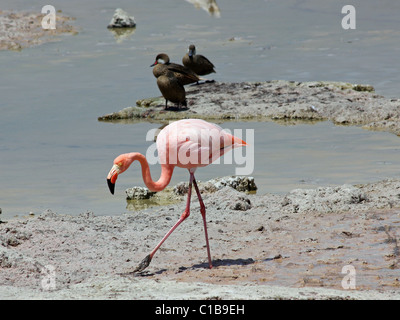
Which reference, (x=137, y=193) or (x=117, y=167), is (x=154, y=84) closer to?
(x=137, y=193)

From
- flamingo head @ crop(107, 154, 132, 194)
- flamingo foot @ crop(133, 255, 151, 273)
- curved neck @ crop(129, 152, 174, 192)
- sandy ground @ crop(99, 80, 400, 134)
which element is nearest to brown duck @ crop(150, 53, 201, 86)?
sandy ground @ crop(99, 80, 400, 134)

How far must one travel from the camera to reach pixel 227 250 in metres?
7.37

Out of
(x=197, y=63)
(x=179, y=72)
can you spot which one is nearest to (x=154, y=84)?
(x=197, y=63)

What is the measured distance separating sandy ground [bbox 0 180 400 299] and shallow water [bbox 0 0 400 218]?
3.18 ft

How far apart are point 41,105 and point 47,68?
3893 mm

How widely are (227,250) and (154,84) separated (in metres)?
10.1

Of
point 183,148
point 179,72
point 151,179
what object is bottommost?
point 151,179

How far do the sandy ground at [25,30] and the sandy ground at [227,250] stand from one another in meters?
14.4

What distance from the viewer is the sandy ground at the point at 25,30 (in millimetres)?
22172

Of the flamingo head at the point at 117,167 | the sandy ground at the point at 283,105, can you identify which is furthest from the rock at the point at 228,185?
the sandy ground at the point at 283,105

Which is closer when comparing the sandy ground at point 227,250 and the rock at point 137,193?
the sandy ground at point 227,250

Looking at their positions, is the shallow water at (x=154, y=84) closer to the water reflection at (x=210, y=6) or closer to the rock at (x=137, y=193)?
the rock at (x=137, y=193)

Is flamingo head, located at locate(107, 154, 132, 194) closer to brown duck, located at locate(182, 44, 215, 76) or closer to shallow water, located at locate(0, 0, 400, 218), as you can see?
shallow water, located at locate(0, 0, 400, 218)
